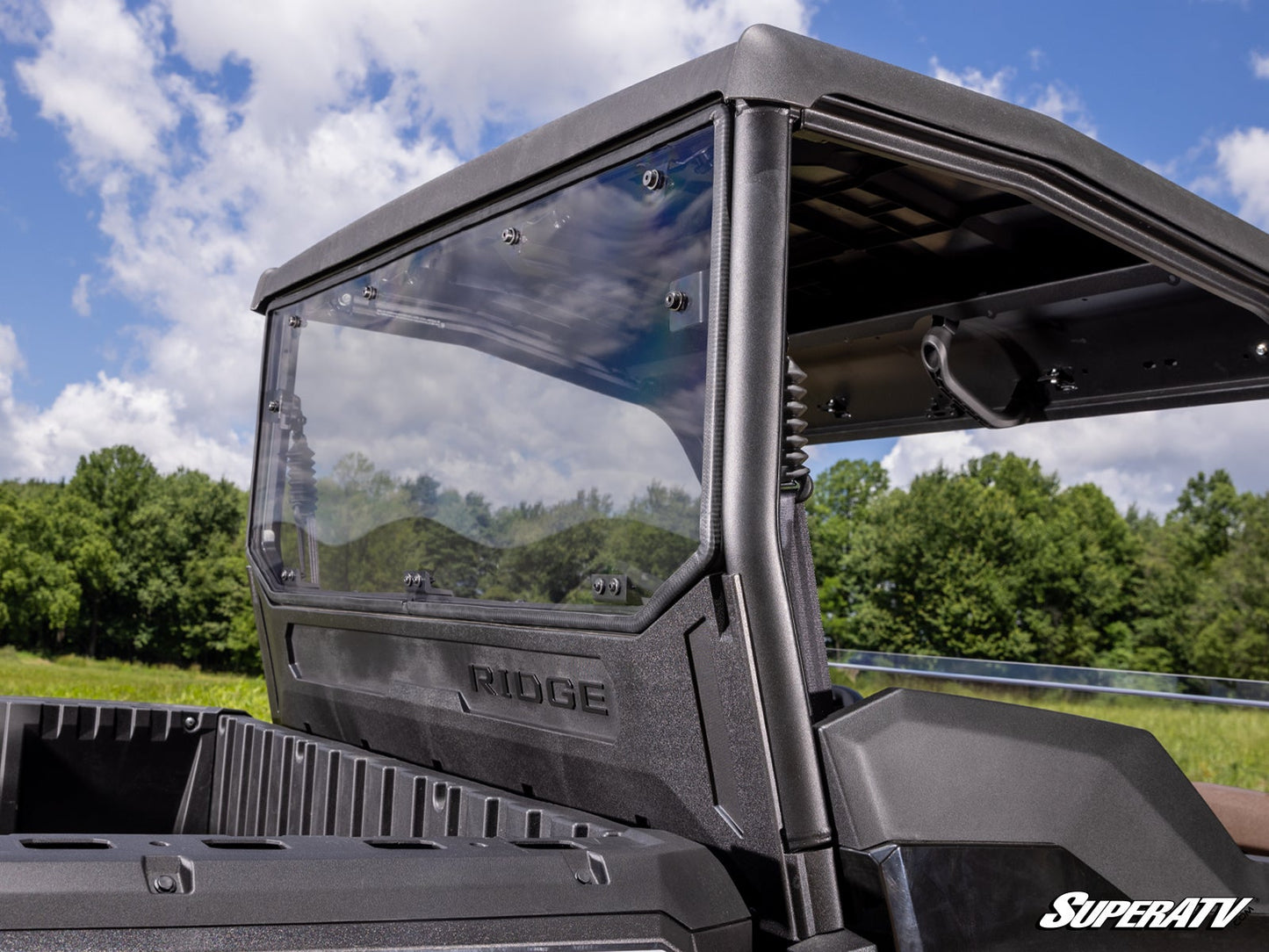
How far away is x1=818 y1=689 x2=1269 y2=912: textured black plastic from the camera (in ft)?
5.82

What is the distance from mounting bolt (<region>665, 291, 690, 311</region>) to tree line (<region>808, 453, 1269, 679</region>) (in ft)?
126

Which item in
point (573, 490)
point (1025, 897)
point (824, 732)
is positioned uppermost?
point (573, 490)

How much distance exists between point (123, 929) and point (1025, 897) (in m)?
1.30

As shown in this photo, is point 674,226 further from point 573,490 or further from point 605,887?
point 605,887

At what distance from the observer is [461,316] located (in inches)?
101

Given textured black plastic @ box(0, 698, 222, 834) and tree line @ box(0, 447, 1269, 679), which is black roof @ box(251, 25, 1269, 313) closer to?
textured black plastic @ box(0, 698, 222, 834)

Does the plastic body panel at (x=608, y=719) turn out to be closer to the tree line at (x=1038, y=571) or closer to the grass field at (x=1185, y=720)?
the grass field at (x=1185, y=720)

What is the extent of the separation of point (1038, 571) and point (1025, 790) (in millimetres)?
43222

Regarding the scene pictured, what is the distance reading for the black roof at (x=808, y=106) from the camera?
179 cm

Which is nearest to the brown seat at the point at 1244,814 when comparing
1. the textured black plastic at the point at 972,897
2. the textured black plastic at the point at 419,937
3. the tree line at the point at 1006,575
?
the textured black plastic at the point at 972,897

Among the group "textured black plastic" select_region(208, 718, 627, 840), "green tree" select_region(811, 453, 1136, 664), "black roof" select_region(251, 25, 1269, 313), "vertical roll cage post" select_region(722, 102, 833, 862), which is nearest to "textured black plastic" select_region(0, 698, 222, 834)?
"textured black plastic" select_region(208, 718, 627, 840)

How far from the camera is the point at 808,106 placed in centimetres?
180

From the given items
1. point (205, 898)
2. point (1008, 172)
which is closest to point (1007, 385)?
point (1008, 172)

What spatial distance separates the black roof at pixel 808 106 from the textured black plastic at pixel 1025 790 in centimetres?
91
